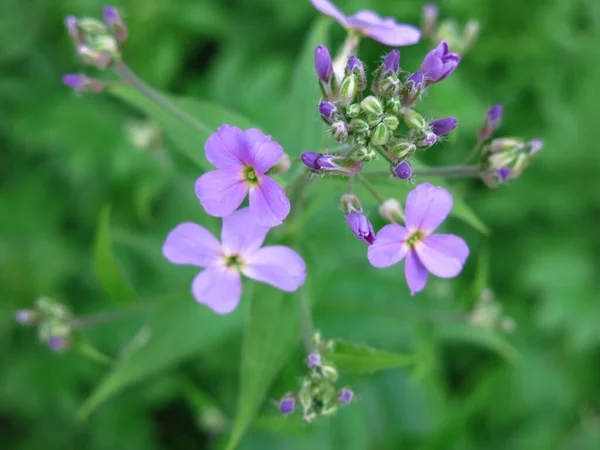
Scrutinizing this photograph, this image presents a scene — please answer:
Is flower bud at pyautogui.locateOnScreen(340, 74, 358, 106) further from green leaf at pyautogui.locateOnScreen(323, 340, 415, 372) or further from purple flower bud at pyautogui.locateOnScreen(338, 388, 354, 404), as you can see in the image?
purple flower bud at pyautogui.locateOnScreen(338, 388, 354, 404)

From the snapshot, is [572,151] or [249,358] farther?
Result: [572,151]

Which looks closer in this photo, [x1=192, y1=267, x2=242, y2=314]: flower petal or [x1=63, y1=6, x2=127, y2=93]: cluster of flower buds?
[x1=192, y1=267, x2=242, y2=314]: flower petal

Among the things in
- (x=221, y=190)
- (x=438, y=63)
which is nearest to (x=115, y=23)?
(x=221, y=190)

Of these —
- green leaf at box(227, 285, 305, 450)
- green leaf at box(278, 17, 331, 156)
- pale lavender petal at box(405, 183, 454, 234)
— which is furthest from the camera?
green leaf at box(278, 17, 331, 156)

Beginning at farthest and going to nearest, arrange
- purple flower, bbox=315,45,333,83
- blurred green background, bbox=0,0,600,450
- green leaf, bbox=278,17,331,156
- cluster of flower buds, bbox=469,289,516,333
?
blurred green background, bbox=0,0,600,450, cluster of flower buds, bbox=469,289,516,333, green leaf, bbox=278,17,331,156, purple flower, bbox=315,45,333,83

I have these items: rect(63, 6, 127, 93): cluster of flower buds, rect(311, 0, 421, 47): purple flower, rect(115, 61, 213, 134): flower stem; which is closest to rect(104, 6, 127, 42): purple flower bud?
rect(63, 6, 127, 93): cluster of flower buds

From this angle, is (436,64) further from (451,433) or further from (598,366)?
(598,366)

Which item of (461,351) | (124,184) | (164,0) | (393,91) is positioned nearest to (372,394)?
(461,351)
